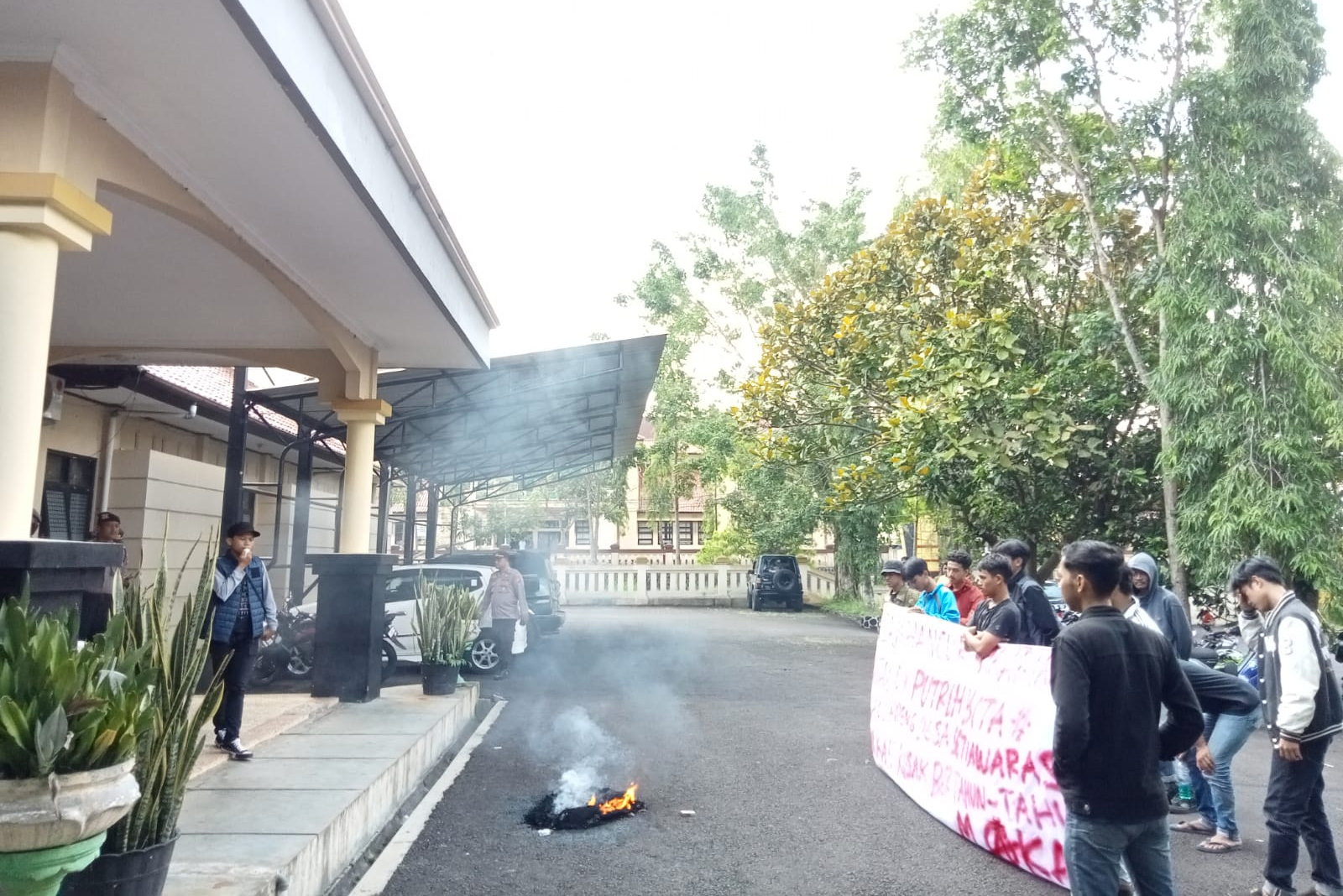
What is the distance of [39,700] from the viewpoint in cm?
233

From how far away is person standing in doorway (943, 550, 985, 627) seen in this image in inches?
285

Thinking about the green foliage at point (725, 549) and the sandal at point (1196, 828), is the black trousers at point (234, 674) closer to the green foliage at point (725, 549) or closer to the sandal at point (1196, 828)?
the sandal at point (1196, 828)

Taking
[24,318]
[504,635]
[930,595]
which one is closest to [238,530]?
[24,318]

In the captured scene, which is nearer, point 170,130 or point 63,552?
point 63,552

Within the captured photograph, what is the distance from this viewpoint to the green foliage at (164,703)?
306 cm

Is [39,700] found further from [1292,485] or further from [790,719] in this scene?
[1292,485]

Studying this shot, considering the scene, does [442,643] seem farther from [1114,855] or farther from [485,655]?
[1114,855]

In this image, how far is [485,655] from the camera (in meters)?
11.7

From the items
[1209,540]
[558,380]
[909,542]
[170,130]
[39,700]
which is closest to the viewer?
[39,700]

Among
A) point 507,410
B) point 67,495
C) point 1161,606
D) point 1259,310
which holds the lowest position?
point 1161,606

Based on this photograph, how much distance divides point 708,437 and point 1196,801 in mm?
21214

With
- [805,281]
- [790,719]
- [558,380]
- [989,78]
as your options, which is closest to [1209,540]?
[790,719]

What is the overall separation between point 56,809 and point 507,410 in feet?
42.8

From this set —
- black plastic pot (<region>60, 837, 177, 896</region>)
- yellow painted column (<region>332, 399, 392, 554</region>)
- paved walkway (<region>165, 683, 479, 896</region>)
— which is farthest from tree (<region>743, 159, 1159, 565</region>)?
black plastic pot (<region>60, 837, 177, 896</region>)
